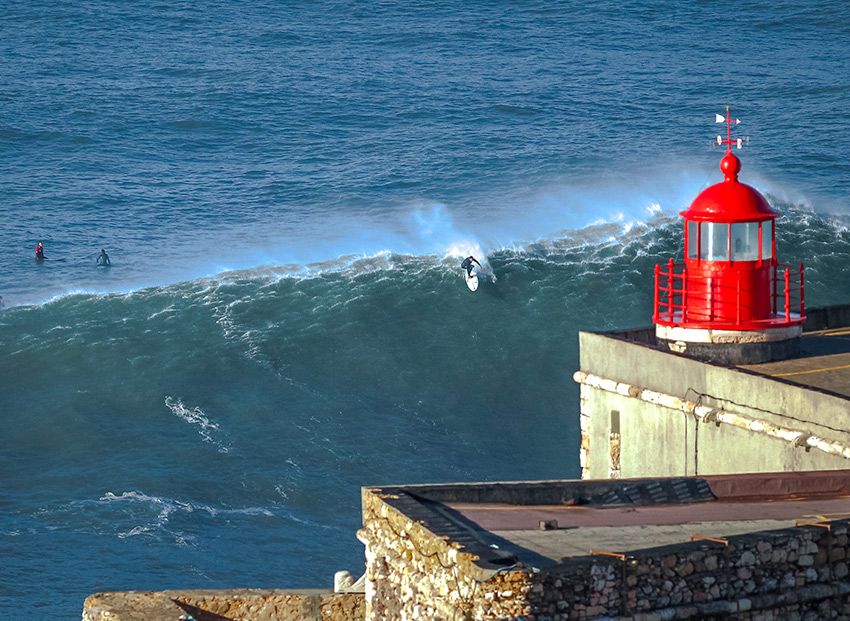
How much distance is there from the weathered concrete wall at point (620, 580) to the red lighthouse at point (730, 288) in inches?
243

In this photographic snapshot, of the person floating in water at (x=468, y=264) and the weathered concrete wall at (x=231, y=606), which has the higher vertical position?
the person floating in water at (x=468, y=264)

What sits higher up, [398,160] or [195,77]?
[195,77]

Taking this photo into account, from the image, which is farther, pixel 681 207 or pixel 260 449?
pixel 681 207

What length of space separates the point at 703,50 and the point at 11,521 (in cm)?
4621

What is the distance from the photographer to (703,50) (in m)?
67.8

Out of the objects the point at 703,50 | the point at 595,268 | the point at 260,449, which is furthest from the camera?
the point at 703,50

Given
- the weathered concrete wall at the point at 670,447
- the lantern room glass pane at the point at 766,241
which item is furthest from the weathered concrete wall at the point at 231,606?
the lantern room glass pane at the point at 766,241

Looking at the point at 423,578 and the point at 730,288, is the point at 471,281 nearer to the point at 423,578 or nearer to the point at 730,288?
the point at 730,288

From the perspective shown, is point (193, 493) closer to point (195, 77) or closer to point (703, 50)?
point (195, 77)

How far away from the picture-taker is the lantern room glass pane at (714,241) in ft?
60.5

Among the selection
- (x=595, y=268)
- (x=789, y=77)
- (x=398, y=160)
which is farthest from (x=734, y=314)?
(x=789, y=77)

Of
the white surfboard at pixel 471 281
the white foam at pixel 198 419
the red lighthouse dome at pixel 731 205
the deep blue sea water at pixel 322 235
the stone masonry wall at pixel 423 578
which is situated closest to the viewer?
the stone masonry wall at pixel 423 578

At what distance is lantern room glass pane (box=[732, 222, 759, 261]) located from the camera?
18453mm

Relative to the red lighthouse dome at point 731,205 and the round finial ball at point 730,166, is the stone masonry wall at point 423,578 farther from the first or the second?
the round finial ball at point 730,166
